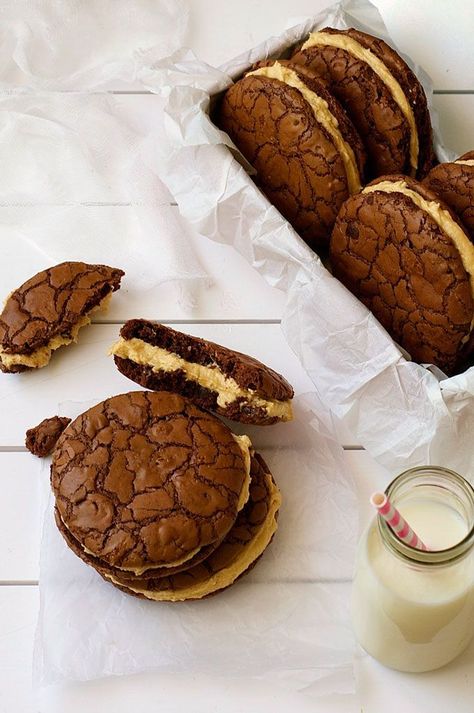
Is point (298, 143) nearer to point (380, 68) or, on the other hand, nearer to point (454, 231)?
point (380, 68)

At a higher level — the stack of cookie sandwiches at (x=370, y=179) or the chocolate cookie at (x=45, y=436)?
the stack of cookie sandwiches at (x=370, y=179)

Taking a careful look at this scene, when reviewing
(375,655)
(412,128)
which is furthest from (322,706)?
(412,128)

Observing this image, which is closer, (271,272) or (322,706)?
(322,706)

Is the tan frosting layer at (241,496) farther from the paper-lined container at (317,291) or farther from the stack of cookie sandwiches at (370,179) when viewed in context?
the stack of cookie sandwiches at (370,179)

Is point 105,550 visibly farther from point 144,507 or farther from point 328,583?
point 328,583

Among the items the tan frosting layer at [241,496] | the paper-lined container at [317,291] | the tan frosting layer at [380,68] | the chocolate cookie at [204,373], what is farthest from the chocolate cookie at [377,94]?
the tan frosting layer at [241,496]


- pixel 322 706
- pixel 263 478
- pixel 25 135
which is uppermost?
pixel 25 135

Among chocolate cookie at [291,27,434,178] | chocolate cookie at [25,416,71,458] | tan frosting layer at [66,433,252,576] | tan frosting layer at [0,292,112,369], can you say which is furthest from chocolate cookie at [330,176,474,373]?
chocolate cookie at [25,416,71,458]

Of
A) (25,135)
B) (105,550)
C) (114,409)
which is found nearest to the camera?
(105,550)

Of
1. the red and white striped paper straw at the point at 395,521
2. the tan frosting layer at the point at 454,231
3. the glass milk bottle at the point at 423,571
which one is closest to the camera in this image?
the red and white striped paper straw at the point at 395,521
